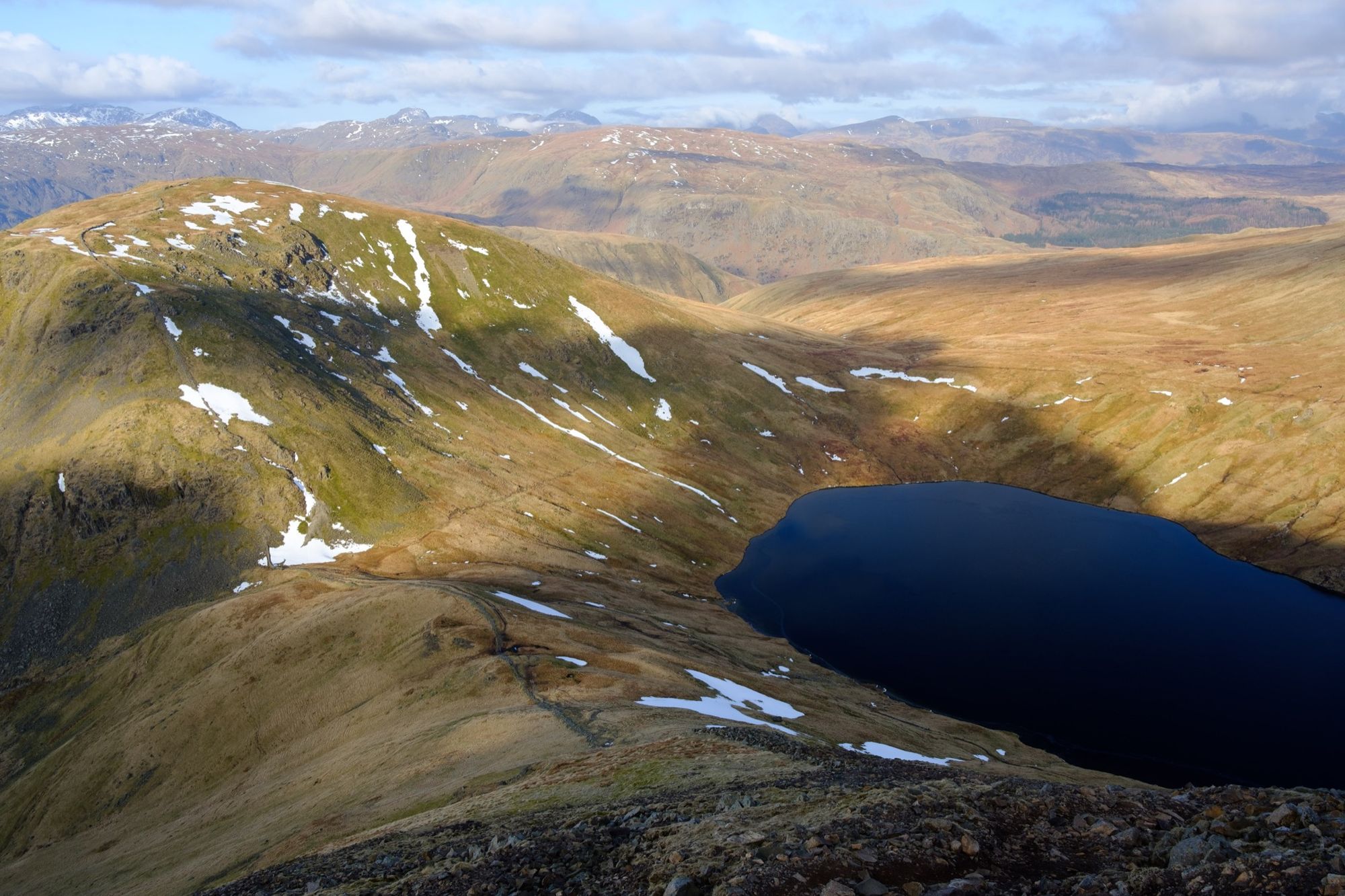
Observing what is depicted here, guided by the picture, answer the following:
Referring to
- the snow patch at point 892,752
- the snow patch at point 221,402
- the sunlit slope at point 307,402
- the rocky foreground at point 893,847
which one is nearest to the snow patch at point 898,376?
the sunlit slope at point 307,402

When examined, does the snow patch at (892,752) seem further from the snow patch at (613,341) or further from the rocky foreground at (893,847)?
the snow patch at (613,341)

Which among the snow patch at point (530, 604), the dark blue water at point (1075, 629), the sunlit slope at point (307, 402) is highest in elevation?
the sunlit slope at point (307, 402)

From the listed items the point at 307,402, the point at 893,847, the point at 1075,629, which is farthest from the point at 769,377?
the point at 893,847

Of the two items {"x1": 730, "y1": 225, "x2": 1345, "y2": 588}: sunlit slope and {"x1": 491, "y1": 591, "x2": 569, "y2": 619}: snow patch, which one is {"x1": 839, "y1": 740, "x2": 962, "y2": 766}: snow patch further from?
{"x1": 730, "y1": 225, "x2": 1345, "y2": 588}: sunlit slope

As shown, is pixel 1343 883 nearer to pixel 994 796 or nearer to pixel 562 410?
pixel 994 796

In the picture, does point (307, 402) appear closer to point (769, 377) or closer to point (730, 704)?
point (730, 704)

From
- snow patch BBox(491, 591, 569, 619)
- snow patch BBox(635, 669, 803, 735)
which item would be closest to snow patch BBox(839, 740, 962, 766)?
snow patch BBox(635, 669, 803, 735)
